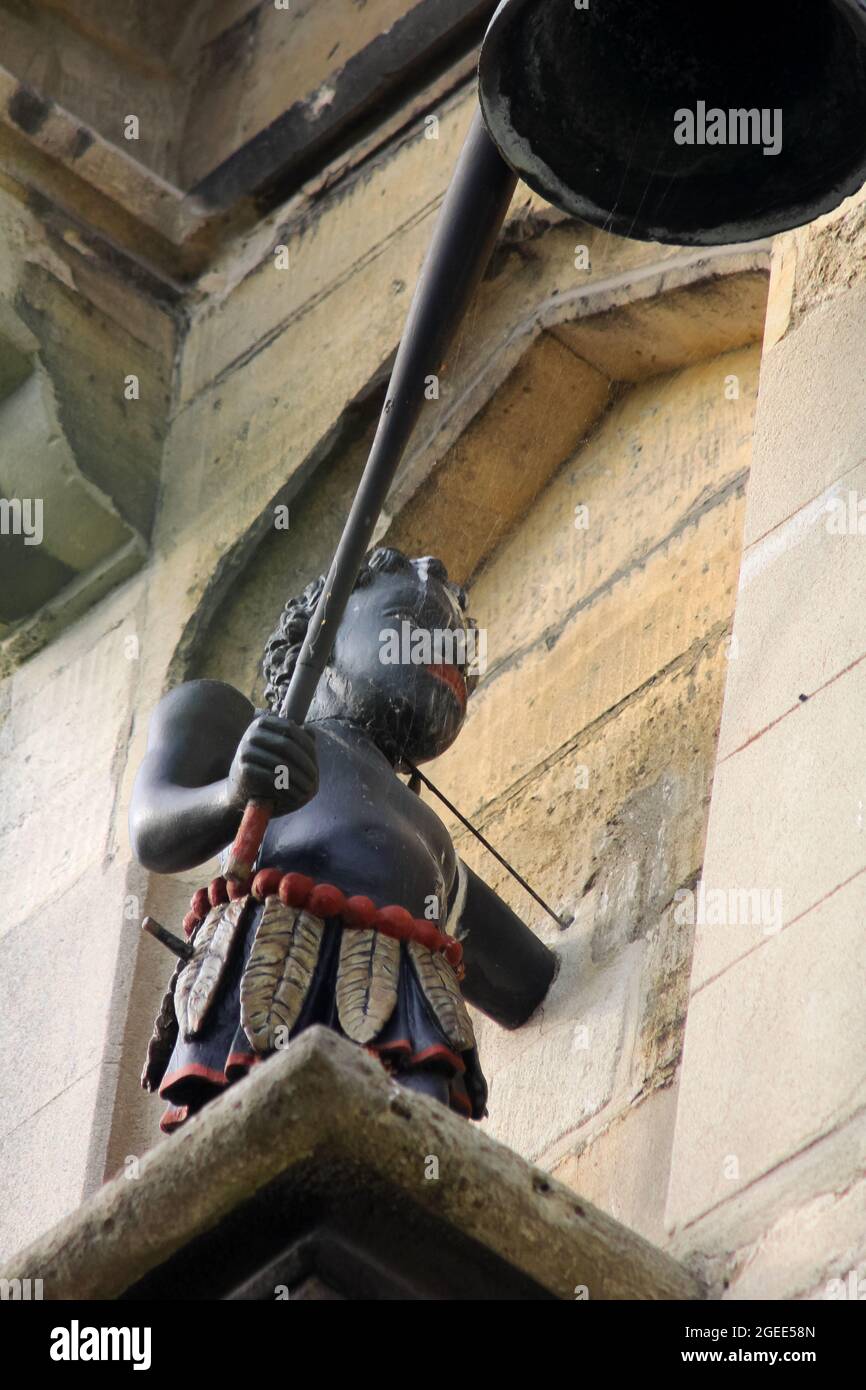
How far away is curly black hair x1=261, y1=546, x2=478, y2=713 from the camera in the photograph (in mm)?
3352

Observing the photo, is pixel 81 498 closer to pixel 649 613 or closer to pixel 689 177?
pixel 649 613

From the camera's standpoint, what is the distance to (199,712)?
3.30 meters

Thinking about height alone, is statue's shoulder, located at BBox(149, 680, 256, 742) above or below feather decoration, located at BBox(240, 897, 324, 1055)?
above

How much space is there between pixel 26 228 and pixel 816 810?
2248 millimetres

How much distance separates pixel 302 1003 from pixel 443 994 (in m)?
0.15

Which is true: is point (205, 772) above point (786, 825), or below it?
above

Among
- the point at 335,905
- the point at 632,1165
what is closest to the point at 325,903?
the point at 335,905

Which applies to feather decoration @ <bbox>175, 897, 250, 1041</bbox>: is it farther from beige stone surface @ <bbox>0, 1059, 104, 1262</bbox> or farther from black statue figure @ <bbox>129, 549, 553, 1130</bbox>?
beige stone surface @ <bbox>0, 1059, 104, 1262</bbox>

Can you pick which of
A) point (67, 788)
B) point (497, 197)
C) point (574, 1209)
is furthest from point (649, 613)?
point (574, 1209)

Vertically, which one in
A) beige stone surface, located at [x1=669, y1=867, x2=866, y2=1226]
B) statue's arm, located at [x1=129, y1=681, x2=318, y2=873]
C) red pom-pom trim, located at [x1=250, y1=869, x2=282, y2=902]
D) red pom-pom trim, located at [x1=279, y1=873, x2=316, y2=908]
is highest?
statue's arm, located at [x1=129, y1=681, x2=318, y2=873]

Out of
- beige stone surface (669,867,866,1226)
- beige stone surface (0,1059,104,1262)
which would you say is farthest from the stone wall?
beige stone surface (0,1059,104,1262)

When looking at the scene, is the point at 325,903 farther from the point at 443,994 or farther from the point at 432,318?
the point at 432,318

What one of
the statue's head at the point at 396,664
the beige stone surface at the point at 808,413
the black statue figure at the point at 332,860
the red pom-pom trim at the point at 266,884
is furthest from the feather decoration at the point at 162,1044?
the beige stone surface at the point at 808,413

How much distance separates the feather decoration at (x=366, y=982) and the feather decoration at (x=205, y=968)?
117mm
